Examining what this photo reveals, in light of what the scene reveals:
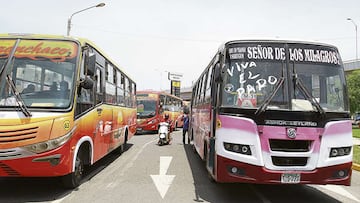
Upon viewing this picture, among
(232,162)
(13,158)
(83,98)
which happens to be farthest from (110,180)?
(232,162)

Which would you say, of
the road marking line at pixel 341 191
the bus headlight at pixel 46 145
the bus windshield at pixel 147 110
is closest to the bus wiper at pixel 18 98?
the bus headlight at pixel 46 145

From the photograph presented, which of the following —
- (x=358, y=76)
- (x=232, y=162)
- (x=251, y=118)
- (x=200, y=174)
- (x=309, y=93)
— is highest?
(x=358, y=76)

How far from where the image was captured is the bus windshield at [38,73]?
6691 mm

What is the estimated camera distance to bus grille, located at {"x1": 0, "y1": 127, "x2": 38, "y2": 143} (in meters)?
6.14

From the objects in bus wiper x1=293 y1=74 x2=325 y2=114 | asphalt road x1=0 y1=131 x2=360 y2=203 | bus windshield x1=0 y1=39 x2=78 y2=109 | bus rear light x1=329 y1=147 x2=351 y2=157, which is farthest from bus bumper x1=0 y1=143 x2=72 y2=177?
bus rear light x1=329 y1=147 x2=351 y2=157

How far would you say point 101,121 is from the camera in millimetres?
9289

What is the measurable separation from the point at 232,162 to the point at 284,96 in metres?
1.46

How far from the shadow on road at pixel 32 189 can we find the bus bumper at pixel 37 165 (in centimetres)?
52

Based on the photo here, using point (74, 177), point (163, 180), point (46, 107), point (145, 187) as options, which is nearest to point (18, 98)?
point (46, 107)

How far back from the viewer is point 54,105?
6.71 metres

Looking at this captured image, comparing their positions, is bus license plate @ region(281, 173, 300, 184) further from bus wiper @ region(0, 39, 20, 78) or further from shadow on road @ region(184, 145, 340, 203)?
bus wiper @ region(0, 39, 20, 78)

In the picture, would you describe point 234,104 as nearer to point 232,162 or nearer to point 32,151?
point 232,162

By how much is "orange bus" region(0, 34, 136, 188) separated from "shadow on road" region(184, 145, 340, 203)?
2.60m

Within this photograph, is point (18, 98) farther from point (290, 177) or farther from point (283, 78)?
point (290, 177)
